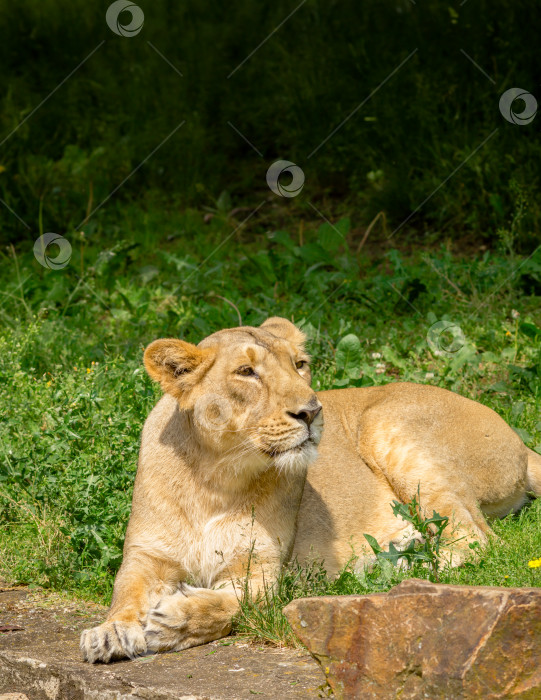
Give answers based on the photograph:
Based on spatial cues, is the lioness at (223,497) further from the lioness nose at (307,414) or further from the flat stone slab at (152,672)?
the flat stone slab at (152,672)

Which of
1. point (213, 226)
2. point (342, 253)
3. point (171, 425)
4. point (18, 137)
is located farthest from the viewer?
point (18, 137)

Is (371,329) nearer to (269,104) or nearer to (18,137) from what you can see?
(269,104)

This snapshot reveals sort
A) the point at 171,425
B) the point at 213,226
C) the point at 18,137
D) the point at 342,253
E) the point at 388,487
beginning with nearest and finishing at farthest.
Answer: the point at 171,425 → the point at 388,487 → the point at 342,253 → the point at 213,226 → the point at 18,137

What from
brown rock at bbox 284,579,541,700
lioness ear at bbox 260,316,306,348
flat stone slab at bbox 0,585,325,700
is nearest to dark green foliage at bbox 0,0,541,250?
lioness ear at bbox 260,316,306,348

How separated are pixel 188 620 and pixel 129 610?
0.77 ft

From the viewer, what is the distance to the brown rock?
2.72 meters

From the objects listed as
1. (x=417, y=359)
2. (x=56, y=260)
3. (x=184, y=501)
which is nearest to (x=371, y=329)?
(x=417, y=359)

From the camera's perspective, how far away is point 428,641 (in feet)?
9.30

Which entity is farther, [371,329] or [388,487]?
[371,329]

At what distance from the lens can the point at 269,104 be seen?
10.3m

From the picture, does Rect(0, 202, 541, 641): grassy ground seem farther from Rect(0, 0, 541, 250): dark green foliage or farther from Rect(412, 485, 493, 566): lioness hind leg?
Rect(0, 0, 541, 250): dark green foliage

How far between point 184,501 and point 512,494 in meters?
1.86

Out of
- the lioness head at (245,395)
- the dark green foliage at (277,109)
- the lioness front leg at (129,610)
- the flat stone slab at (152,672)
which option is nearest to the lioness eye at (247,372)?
the lioness head at (245,395)

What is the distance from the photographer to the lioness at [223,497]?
3779 millimetres
